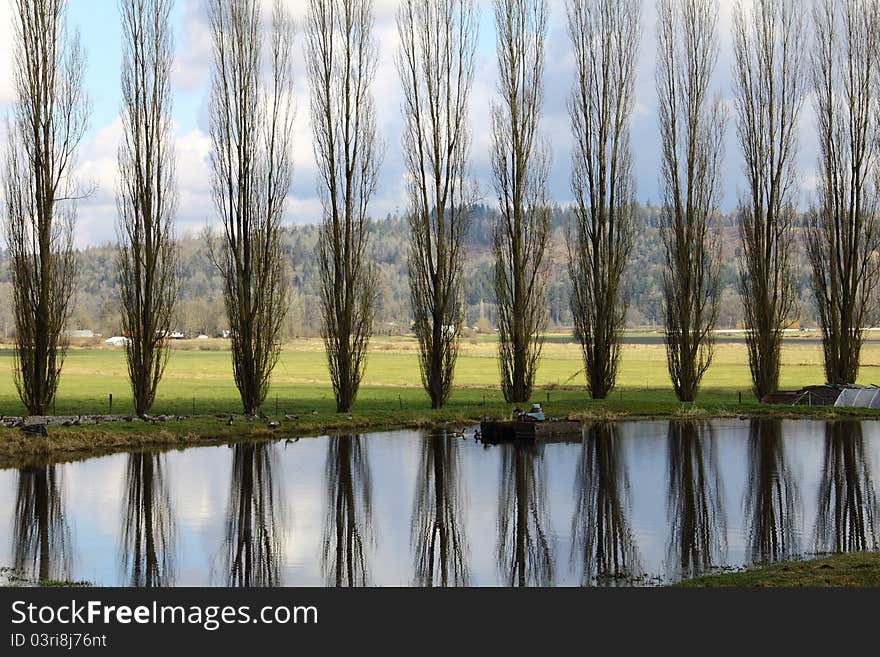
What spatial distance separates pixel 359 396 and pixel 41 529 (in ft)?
92.5

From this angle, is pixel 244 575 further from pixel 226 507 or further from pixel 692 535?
pixel 692 535

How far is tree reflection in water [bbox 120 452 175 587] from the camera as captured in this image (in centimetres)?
1288

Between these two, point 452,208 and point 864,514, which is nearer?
point 864,514

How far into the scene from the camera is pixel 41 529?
50.9 ft

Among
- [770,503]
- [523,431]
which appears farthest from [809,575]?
[523,431]

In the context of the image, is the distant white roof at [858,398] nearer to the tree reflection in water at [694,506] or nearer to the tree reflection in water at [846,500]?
the tree reflection in water at [846,500]

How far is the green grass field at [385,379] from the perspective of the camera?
37.8m

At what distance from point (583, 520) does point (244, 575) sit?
231 inches

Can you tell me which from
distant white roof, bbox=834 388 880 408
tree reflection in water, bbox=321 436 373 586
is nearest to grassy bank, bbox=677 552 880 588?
tree reflection in water, bbox=321 436 373 586

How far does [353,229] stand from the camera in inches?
1345

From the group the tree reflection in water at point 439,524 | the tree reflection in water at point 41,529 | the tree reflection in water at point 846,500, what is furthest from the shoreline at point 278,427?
the tree reflection in water at point 846,500

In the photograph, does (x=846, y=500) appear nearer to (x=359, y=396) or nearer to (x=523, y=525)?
(x=523, y=525)

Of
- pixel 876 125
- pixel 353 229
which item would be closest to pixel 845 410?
pixel 876 125

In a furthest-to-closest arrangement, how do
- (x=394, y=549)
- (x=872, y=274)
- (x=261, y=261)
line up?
(x=872, y=274)
(x=261, y=261)
(x=394, y=549)
